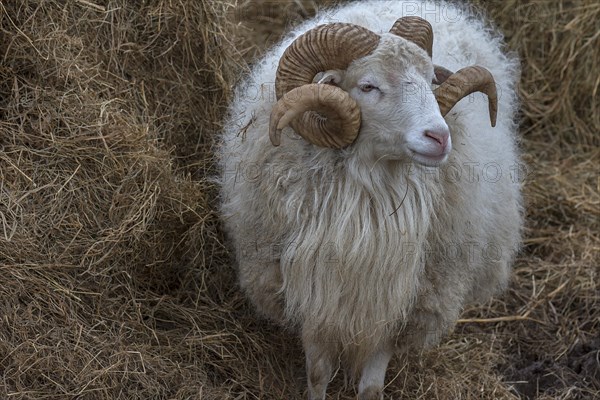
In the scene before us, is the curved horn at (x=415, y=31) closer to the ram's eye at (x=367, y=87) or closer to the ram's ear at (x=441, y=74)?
the ram's ear at (x=441, y=74)

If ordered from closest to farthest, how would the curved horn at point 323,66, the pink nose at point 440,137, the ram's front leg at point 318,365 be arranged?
the pink nose at point 440,137 → the curved horn at point 323,66 → the ram's front leg at point 318,365

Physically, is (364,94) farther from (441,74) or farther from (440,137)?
(441,74)

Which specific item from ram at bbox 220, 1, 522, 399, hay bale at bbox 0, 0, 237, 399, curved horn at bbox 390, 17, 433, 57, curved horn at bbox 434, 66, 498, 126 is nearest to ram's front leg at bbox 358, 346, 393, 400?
ram at bbox 220, 1, 522, 399

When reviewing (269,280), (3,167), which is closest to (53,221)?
(3,167)

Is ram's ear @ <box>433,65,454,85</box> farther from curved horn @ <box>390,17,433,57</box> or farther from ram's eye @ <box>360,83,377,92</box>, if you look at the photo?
ram's eye @ <box>360,83,377,92</box>

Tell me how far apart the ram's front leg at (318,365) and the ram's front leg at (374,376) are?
0.15m

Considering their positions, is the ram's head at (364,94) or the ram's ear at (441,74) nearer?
the ram's head at (364,94)

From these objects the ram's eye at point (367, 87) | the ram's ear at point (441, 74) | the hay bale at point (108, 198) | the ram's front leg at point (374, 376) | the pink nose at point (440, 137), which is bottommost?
the ram's front leg at point (374, 376)

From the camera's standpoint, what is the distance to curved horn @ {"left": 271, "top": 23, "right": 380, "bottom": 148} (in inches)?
139

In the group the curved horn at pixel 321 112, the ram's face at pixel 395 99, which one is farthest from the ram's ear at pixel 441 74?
the curved horn at pixel 321 112

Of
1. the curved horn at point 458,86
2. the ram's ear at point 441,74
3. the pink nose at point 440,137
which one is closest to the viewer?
the pink nose at point 440,137

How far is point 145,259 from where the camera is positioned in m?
4.54

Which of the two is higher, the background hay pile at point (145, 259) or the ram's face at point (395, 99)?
the ram's face at point (395, 99)

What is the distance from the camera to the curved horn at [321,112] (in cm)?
346
